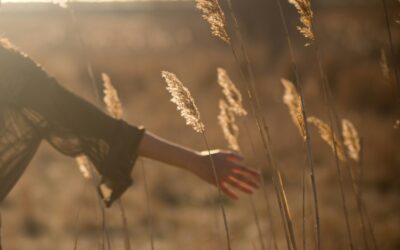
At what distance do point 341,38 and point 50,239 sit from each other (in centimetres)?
1577

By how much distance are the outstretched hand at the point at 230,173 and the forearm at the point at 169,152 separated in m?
0.04

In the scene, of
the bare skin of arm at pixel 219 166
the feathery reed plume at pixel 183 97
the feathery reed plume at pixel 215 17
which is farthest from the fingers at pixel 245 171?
the feathery reed plume at pixel 215 17

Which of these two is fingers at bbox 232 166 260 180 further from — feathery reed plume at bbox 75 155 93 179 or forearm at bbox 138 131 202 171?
feathery reed plume at bbox 75 155 93 179

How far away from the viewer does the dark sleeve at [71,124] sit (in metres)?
2.31

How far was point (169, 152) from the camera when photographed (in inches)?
92.2

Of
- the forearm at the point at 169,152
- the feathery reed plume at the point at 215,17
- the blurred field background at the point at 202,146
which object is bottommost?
the blurred field background at the point at 202,146

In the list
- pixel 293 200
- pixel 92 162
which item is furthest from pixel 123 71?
pixel 92 162

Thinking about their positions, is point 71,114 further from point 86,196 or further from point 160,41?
point 160,41

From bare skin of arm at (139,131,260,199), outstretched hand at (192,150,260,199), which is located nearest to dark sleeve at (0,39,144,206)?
bare skin of arm at (139,131,260,199)

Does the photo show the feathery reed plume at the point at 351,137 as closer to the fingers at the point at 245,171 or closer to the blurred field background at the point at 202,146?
the blurred field background at the point at 202,146

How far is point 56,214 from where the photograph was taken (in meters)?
6.70

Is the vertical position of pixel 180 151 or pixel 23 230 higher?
pixel 180 151

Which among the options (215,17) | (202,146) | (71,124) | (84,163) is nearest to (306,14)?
(215,17)

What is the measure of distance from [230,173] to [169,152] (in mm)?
220
